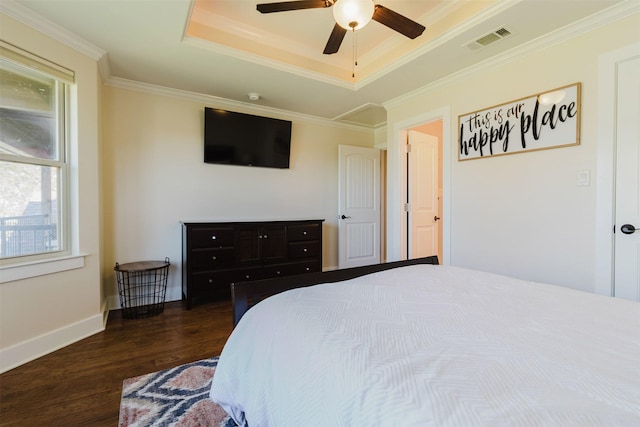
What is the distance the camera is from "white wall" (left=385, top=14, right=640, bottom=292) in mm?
2078

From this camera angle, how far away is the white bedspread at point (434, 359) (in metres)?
0.59

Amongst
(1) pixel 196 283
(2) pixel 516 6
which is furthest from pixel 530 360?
(1) pixel 196 283

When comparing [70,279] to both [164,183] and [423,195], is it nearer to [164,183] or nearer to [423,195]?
[164,183]

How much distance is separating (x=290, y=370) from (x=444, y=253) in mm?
2565

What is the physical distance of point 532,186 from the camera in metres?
2.37

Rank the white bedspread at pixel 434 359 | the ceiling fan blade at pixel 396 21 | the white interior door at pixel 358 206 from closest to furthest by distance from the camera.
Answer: the white bedspread at pixel 434 359
the ceiling fan blade at pixel 396 21
the white interior door at pixel 358 206

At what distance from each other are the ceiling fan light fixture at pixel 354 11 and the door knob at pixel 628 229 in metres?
2.14

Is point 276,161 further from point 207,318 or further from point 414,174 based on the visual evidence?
point 207,318

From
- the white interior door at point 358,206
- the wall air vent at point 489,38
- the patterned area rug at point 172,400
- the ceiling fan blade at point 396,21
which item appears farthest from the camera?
the white interior door at point 358,206

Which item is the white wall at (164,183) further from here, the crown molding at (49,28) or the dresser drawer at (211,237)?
the crown molding at (49,28)

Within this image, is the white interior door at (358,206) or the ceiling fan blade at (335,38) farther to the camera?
the white interior door at (358,206)

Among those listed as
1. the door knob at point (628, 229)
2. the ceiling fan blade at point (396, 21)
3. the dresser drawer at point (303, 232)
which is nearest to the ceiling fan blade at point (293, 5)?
the ceiling fan blade at point (396, 21)

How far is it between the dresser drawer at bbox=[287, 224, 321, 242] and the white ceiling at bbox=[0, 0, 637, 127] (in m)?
1.57

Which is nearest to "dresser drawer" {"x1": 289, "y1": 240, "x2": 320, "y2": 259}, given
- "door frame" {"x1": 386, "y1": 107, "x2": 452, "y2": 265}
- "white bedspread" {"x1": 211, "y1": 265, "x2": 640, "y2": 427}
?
"door frame" {"x1": 386, "y1": 107, "x2": 452, "y2": 265}
